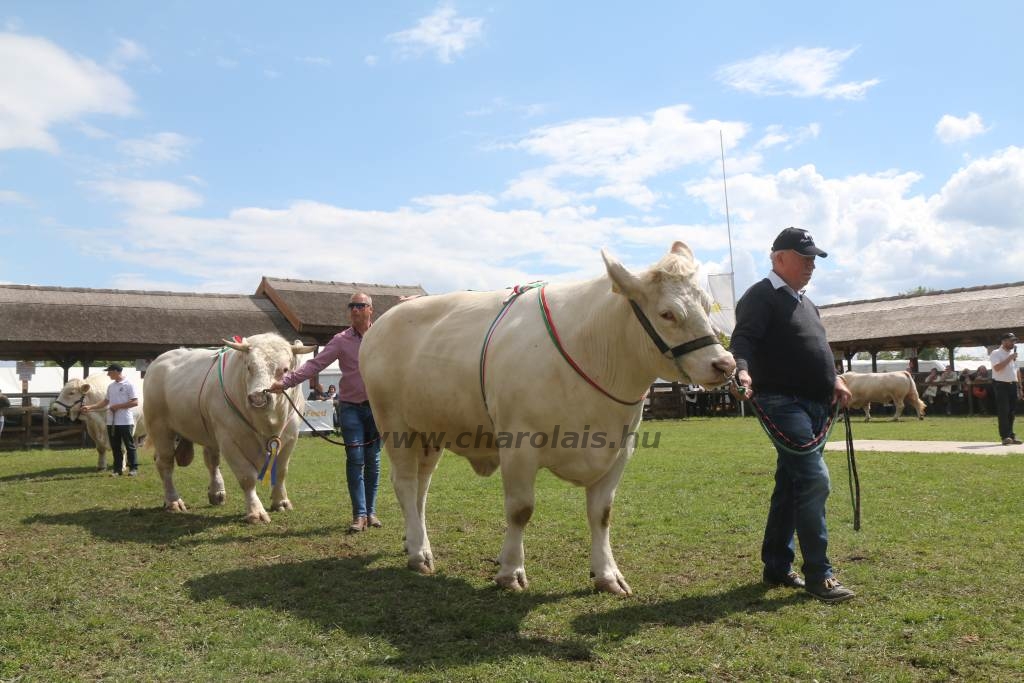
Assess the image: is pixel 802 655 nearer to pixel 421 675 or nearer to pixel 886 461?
pixel 421 675

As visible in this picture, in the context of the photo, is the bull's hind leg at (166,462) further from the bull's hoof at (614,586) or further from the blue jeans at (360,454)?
the bull's hoof at (614,586)

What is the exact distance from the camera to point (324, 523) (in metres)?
8.00

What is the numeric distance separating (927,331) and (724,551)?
94.6 ft

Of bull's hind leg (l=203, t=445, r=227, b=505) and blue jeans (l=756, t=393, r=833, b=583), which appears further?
bull's hind leg (l=203, t=445, r=227, b=505)

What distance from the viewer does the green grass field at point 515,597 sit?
372 cm

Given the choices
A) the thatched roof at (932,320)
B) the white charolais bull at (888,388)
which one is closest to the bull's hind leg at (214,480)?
the white charolais bull at (888,388)

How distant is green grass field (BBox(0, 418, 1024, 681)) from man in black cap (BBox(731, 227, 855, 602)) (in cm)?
24

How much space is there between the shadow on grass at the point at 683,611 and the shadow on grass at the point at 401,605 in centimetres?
32

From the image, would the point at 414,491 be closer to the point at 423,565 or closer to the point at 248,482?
the point at 423,565

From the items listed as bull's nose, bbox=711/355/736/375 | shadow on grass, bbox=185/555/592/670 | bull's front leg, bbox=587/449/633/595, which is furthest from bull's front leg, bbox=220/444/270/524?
bull's nose, bbox=711/355/736/375

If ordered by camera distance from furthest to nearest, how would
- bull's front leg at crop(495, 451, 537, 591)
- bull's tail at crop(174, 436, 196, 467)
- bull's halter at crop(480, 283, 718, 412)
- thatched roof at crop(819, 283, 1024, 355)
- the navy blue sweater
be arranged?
1. thatched roof at crop(819, 283, 1024, 355)
2. bull's tail at crop(174, 436, 196, 467)
3. bull's front leg at crop(495, 451, 537, 591)
4. the navy blue sweater
5. bull's halter at crop(480, 283, 718, 412)

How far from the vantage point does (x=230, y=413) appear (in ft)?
28.0

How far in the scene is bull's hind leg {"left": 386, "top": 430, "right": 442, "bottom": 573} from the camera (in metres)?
5.86

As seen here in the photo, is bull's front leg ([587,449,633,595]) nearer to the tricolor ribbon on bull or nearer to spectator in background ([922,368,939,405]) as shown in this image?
the tricolor ribbon on bull
